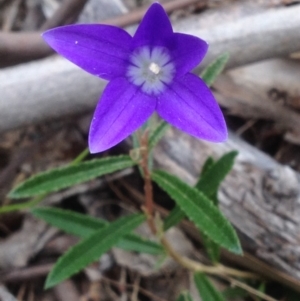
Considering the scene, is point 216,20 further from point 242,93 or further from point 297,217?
point 297,217

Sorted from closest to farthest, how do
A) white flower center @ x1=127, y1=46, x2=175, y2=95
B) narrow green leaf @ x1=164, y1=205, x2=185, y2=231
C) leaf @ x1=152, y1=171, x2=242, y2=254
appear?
white flower center @ x1=127, y1=46, x2=175, y2=95 < leaf @ x1=152, y1=171, x2=242, y2=254 < narrow green leaf @ x1=164, y1=205, x2=185, y2=231

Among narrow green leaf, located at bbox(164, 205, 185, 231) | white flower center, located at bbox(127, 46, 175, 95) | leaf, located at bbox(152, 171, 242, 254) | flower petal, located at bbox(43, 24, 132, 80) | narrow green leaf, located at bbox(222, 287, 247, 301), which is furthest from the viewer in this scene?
narrow green leaf, located at bbox(222, 287, 247, 301)

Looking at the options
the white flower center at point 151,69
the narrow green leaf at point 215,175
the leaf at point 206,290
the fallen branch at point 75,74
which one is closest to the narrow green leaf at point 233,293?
the leaf at point 206,290

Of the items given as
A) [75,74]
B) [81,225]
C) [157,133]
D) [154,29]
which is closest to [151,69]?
[154,29]

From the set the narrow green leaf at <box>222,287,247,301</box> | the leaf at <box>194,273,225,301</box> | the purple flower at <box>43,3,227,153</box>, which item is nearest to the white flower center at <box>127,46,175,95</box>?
the purple flower at <box>43,3,227,153</box>

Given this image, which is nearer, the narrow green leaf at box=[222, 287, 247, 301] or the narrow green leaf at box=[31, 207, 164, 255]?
the narrow green leaf at box=[31, 207, 164, 255]

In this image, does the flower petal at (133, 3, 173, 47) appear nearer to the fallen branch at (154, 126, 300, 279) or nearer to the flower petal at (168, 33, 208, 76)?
the flower petal at (168, 33, 208, 76)
